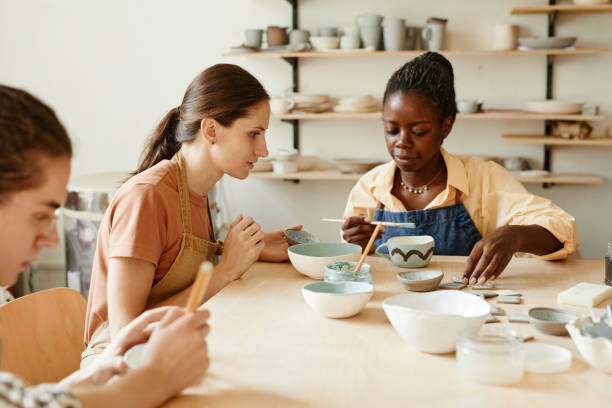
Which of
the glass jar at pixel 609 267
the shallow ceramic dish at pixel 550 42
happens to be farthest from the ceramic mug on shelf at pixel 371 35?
the glass jar at pixel 609 267

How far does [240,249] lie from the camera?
1.76 m

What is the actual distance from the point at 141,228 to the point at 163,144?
1.36 ft

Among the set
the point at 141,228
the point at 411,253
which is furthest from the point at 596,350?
the point at 141,228

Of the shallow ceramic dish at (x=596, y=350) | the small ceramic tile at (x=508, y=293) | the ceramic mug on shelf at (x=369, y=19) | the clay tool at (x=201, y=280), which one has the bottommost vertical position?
the small ceramic tile at (x=508, y=293)

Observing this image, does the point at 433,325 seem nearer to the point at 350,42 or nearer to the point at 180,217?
the point at 180,217

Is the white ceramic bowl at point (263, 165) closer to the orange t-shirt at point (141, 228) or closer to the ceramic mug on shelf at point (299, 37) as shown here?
the ceramic mug on shelf at point (299, 37)

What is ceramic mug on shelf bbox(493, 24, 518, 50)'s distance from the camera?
11.6 feet

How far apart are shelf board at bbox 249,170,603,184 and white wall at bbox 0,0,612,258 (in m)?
0.15

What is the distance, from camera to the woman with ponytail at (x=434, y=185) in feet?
7.04

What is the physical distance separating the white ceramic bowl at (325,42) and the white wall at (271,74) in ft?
0.76

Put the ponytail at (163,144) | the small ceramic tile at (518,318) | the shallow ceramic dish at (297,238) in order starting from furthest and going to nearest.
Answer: the shallow ceramic dish at (297,238), the ponytail at (163,144), the small ceramic tile at (518,318)

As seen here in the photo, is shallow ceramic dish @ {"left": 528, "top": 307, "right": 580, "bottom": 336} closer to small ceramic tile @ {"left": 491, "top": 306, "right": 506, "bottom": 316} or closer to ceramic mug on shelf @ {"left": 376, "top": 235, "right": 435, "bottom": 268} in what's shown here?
small ceramic tile @ {"left": 491, "top": 306, "right": 506, "bottom": 316}

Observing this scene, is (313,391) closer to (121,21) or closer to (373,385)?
(373,385)

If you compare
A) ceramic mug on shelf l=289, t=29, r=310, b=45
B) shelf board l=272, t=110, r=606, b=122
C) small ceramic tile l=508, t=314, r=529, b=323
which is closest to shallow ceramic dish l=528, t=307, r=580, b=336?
small ceramic tile l=508, t=314, r=529, b=323
